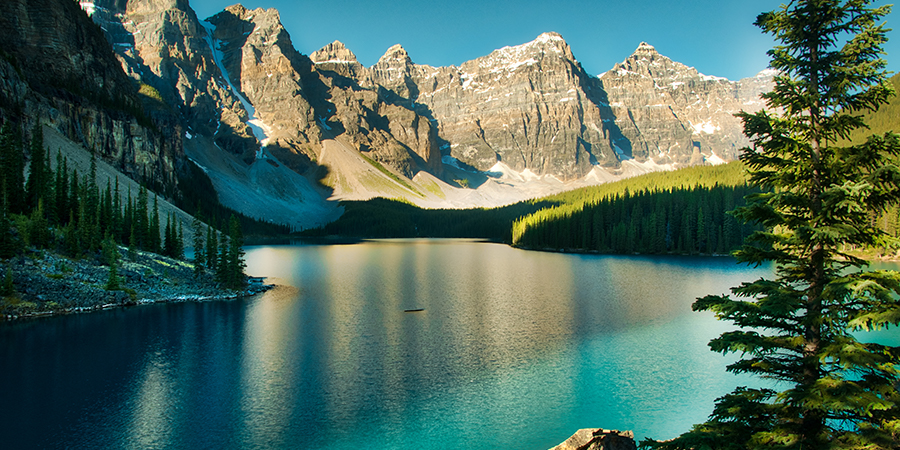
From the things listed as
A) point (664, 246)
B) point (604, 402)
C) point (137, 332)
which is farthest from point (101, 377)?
point (664, 246)

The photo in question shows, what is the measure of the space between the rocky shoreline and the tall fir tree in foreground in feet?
166

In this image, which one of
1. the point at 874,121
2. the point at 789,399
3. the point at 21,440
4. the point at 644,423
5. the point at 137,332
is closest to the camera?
the point at 789,399

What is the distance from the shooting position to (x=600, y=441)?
14750 millimetres

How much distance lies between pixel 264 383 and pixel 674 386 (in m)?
22.3

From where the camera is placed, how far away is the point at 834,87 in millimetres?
10547

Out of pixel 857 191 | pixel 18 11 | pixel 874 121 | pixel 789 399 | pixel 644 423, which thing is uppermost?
pixel 18 11

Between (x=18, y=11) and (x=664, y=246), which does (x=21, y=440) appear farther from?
(x=18, y=11)

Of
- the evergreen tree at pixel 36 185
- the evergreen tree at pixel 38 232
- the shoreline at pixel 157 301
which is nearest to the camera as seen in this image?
the shoreline at pixel 157 301

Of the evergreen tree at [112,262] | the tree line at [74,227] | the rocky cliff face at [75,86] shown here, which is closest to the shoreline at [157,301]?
the tree line at [74,227]

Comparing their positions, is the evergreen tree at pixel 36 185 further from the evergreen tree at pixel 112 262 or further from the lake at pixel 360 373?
the lake at pixel 360 373

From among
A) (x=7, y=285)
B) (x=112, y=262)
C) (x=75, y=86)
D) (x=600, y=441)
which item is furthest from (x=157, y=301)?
(x=75, y=86)

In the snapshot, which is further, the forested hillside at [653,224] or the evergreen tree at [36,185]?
the forested hillside at [653,224]

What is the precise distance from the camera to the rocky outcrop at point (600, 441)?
14711 millimetres

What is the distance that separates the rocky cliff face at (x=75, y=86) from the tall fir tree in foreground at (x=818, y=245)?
122 metres
